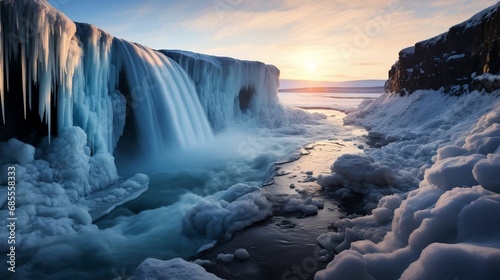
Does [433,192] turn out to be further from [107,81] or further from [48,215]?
[107,81]

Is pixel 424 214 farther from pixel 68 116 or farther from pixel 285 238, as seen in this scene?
pixel 68 116

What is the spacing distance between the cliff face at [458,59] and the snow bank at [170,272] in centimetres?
1314

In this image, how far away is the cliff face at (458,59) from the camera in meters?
12.5

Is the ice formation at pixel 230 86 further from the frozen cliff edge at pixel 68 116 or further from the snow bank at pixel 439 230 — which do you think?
the snow bank at pixel 439 230

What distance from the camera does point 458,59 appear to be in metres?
16.8

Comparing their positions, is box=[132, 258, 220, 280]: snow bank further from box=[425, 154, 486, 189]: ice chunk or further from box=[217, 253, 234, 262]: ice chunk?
box=[425, 154, 486, 189]: ice chunk

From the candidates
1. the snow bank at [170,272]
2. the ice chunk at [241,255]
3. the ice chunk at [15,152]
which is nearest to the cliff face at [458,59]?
the ice chunk at [241,255]

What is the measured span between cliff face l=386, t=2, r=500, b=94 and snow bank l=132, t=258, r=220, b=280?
43.1ft

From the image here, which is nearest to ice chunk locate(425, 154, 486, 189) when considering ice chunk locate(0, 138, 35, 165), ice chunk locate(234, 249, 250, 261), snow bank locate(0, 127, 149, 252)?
ice chunk locate(234, 249, 250, 261)

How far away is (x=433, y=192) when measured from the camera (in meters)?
3.21

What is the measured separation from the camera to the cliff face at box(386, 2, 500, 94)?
12.5 meters

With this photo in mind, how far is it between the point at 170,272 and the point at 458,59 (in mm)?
20161

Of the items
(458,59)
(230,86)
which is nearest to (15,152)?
(230,86)

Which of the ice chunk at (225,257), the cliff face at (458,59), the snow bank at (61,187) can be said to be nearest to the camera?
the ice chunk at (225,257)
